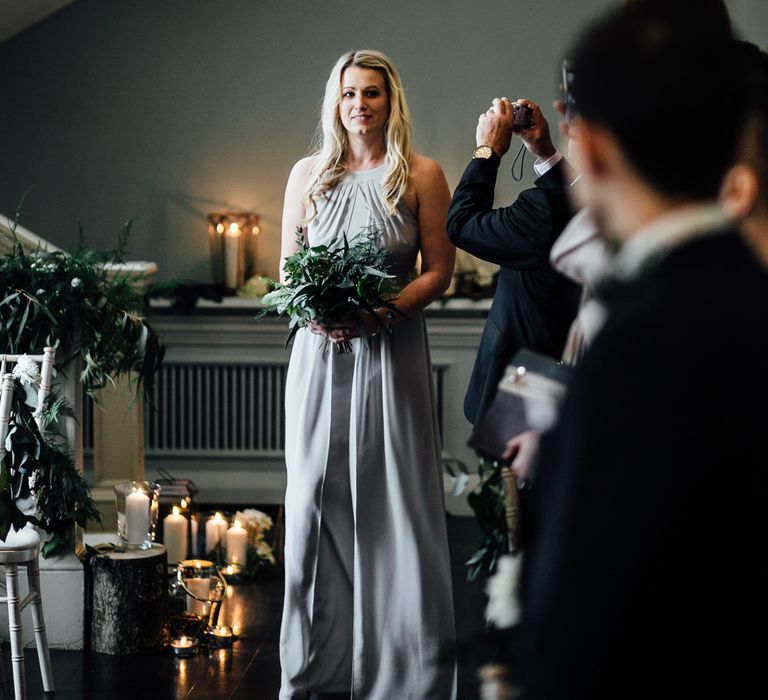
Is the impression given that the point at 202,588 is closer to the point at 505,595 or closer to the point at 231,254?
the point at 505,595

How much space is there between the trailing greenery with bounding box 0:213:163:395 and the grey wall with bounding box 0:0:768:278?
8.83 ft

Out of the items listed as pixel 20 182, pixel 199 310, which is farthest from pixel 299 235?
pixel 20 182

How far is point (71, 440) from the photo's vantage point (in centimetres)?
363

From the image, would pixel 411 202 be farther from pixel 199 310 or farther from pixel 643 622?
pixel 199 310

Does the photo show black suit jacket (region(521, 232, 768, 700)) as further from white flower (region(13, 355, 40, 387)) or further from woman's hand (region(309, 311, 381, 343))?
white flower (region(13, 355, 40, 387))

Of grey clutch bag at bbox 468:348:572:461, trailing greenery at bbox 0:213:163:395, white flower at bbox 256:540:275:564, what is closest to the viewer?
grey clutch bag at bbox 468:348:572:461

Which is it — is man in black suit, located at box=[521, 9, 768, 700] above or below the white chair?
above

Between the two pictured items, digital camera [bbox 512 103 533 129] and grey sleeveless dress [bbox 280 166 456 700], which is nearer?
digital camera [bbox 512 103 533 129]

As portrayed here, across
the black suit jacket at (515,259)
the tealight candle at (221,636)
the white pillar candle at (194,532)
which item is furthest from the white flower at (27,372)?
the white pillar candle at (194,532)

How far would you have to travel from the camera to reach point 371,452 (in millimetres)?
2977

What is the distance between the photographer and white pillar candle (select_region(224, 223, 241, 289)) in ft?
19.9

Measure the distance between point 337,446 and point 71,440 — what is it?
1.09 m

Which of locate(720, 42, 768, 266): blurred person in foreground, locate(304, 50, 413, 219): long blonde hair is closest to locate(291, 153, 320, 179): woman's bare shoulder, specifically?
locate(304, 50, 413, 219): long blonde hair

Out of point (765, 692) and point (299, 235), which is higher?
point (299, 235)
